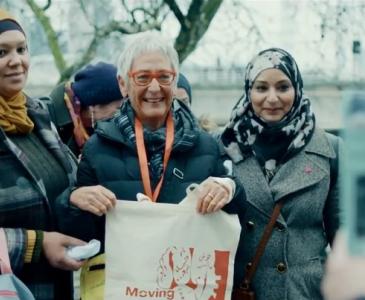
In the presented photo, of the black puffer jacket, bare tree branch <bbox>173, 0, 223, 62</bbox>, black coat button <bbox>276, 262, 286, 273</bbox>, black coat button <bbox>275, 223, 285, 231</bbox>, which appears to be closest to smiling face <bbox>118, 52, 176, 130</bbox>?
the black puffer jacket

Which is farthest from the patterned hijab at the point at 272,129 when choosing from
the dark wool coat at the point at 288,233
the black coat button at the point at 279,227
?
the black coat button at the point at 279,227

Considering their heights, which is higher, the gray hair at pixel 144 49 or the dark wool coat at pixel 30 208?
the gray hair at pixel 144 49

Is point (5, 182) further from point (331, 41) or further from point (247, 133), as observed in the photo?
point (331, 41)

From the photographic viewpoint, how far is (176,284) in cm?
292

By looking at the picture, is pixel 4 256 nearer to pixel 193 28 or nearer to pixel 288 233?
pixel 288 233

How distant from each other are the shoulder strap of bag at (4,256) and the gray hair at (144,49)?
78cm

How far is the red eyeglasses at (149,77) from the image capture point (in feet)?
10.1

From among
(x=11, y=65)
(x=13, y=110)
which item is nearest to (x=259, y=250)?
(x=13, y=110)

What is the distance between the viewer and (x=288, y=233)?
324 centimetres

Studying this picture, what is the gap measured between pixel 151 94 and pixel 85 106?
1444 millimetres

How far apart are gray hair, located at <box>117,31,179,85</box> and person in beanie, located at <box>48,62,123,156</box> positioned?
124 centimetres

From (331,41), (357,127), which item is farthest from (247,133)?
(331,41)

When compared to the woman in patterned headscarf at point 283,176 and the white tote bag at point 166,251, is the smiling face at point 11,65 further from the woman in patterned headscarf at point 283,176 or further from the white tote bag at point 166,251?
the woman in patterned headscarf at point 283,176

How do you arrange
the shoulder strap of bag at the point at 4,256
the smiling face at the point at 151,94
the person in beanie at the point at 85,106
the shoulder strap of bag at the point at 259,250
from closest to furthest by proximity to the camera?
the shoulder strap of bag at the point at 4,256
the smiling face at the point at 151,94
the shoulder strap of bag at the point at 259,250
the person in beanie at the point at 85,106
